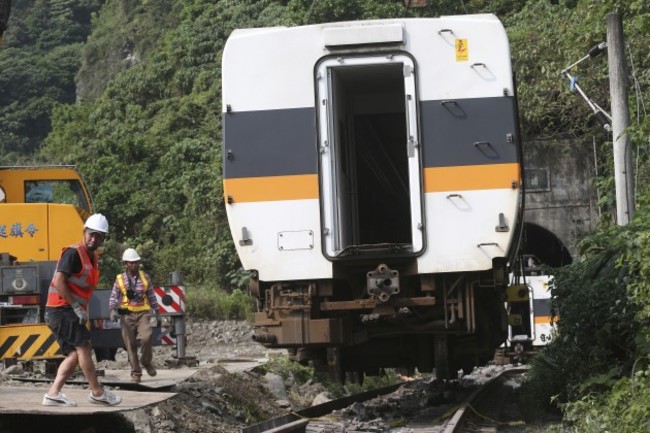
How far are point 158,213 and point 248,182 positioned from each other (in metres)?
25.1

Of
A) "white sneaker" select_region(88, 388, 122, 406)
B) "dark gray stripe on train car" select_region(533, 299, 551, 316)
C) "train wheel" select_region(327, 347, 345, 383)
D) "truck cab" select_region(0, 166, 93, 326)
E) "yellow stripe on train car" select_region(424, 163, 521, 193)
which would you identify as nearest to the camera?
"white sneaker" select_region(88, 388, 122, 406)

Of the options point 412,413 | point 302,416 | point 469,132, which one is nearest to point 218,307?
point 412,413

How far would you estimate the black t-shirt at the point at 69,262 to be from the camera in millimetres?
9562

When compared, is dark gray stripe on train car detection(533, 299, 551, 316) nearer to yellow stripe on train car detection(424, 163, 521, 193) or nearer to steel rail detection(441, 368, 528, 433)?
steel rail detection(441, 368, 528, 433)

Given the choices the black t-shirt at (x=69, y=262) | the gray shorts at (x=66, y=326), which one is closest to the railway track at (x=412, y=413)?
the gray shorts at (x=66, y=326)

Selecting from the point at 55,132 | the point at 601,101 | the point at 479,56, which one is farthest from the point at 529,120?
the point at 55,132

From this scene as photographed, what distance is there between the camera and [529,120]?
96.6 feet

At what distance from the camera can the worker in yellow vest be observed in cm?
1353

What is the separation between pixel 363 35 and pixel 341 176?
1391 millimetres

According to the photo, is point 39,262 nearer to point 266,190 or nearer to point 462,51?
point 266,190

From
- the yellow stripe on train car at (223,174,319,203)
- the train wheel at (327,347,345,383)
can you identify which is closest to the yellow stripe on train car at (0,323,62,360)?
the train wheel at (327,347,345,383)

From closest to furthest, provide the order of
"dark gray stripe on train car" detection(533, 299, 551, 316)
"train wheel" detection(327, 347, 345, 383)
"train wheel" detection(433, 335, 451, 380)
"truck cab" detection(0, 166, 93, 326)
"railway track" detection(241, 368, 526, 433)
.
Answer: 1. "railway track" detection(241, 368, 526, 433)
2. "train wheel" detection(327, 347, 345, 383)
3. "train wheel" detection(433, 335, 451, 380)
4. "truck cab" detection(0, 166, 93, 326)
5. "dark gray stripe on train car" detection(533, 299, 551, 316)

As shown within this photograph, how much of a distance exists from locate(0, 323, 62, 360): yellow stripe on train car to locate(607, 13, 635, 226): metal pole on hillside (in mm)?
8477

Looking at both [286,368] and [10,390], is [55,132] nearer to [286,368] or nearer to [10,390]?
[286,368]
